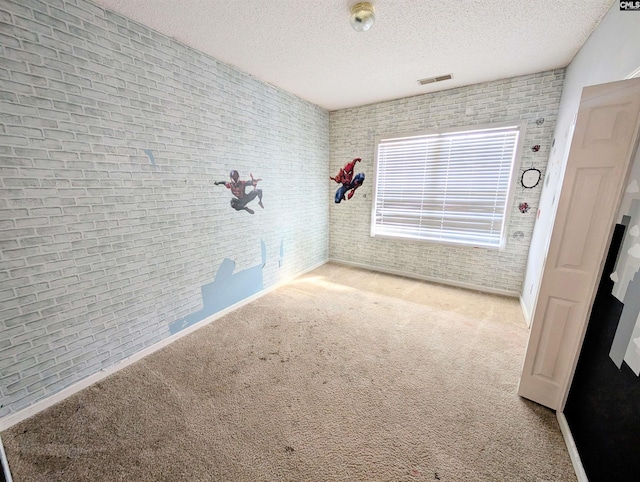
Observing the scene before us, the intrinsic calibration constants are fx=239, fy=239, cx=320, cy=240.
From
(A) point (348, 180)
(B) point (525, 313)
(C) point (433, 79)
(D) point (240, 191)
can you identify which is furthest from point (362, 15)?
(B) point (525, 313)

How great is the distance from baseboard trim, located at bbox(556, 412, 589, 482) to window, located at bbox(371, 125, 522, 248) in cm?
219

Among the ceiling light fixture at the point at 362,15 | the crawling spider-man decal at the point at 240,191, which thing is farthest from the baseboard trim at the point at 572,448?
the crawling spider-man decal at the point at 240,191

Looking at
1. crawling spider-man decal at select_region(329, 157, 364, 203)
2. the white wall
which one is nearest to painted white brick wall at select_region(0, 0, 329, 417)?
crawling spider-man decal at select_region(329, 157, 364, 203)

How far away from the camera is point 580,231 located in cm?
137

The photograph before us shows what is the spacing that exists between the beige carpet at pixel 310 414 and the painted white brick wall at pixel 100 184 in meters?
0.40

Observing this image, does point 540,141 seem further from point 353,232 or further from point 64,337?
point 64,337

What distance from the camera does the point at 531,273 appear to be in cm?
274

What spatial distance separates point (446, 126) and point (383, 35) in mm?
1736

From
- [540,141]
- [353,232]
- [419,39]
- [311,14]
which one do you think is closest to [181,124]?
[311,14]

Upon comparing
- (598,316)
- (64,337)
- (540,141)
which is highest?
(540,141)

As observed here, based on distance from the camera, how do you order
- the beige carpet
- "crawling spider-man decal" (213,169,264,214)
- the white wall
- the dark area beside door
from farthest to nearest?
"crawling spider-man decal" (213,169,264,214), the white wall, the beige carpet, the dark area beside door

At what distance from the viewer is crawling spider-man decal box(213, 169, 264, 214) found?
270 cm

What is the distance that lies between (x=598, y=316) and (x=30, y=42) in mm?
3641

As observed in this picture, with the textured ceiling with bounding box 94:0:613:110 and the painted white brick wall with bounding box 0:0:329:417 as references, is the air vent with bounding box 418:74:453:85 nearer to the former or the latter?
the textured ceiling with bounding box 94:0:613:110
